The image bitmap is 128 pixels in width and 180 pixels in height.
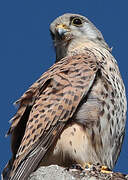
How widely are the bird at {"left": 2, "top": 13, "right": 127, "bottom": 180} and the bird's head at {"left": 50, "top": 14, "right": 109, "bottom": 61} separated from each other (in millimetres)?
1212

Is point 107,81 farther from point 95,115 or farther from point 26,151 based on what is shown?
point 26,151

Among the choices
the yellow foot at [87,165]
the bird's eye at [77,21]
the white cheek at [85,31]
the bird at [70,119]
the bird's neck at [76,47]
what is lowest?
the yellow foot at [87,165]

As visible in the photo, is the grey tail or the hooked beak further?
the hooked beak

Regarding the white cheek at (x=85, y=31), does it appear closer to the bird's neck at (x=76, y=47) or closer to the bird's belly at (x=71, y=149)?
the bird's neck at (x=76, y=47)

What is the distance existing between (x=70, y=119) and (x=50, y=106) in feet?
0.87

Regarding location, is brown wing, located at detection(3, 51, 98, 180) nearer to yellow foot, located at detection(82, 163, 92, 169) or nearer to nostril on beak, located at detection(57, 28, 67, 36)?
yellow foot, located at detection(82, 163, 92, 169)

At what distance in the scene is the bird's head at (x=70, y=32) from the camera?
8031mm

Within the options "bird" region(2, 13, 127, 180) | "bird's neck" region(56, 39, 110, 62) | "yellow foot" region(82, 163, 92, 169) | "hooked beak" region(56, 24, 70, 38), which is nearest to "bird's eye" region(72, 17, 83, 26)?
"hooked beak" region(56, 24, 70, 38)

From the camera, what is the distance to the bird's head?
8.03 m

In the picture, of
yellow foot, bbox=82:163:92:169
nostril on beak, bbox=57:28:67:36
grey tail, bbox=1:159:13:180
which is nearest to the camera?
yellow foot, bbox=82:163:92:169

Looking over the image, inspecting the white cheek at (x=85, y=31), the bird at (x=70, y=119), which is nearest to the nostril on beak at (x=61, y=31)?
the white cheek at (x=85, y=31)

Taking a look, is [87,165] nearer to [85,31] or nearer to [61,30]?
[61,30]

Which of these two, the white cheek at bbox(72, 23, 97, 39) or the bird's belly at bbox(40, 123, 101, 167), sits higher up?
the white cheek at bbox(72, 23, 97, 39)

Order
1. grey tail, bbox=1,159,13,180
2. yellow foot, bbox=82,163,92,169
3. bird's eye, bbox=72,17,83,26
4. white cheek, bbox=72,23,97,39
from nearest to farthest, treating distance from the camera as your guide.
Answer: yellow foot, bbox=82,163,92,169
grey tail, bbox=1,159,13,180
white cheek, bbox=72,23,97,39
bird's eye, bbox=72,17,83,26
